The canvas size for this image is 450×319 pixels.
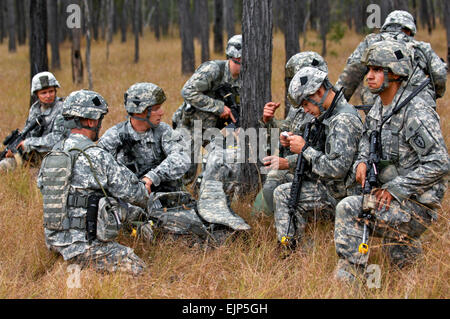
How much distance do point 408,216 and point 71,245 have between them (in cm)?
256

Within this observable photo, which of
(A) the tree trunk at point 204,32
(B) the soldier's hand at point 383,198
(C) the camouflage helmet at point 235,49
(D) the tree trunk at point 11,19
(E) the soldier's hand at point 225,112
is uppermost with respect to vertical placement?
(D) the tree trunk at point 11,19

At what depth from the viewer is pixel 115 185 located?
4.02m

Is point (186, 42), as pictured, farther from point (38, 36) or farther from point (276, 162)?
point (276, 162)

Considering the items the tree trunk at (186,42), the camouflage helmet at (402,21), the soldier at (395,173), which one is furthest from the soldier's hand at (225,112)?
the tree trunk at (186,42)

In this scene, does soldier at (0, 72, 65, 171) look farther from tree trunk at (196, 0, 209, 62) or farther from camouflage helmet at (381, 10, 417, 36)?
tree trunk at (196, 0, 209, 62)

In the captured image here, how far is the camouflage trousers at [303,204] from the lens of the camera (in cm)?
451

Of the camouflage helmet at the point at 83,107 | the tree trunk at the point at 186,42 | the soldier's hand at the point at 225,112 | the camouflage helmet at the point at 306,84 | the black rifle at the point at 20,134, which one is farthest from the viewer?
the tree trunk at the point at 186,42

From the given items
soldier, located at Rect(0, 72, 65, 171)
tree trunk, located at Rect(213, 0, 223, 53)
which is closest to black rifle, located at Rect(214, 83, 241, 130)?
soldier, located at Rect(0, 72, 65, 171)

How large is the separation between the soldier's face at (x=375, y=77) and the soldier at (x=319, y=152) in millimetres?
423

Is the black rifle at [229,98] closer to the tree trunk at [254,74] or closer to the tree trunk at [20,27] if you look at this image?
the tree trunk at [254,74]

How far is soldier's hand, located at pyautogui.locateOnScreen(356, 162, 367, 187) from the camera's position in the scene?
12.5ft

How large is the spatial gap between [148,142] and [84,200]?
56.7 inches

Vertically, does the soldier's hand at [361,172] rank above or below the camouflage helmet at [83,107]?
below

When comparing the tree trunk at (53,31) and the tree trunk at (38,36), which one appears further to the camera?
the tree trunk at (53,31)
